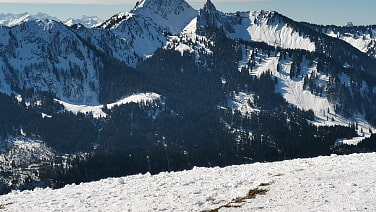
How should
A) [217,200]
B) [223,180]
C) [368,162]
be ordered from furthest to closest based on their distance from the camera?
1. [368,162]
2. [223,180]
3. [217,200]

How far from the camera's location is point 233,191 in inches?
1328

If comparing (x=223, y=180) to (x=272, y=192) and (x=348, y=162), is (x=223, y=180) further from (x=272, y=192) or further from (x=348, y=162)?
(x=348, y=162)

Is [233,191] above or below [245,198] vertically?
above

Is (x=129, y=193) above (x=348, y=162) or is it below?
below

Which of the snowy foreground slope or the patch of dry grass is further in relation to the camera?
the patch of dry grass

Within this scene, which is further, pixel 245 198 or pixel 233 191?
pixel 233 191

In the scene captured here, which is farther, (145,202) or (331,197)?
(145,202)

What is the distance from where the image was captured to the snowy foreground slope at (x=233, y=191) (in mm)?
29188

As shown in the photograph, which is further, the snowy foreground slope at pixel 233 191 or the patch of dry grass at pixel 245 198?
the patch of dry grass at pixel 245 198

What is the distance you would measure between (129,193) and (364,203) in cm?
1972

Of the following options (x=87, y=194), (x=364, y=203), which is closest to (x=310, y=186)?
(x=364, y=203)

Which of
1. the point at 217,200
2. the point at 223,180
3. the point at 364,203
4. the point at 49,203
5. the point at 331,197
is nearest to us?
the point at 364,203

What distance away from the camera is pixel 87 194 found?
3716cm

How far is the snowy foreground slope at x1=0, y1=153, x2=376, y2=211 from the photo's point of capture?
29188 millimetres
